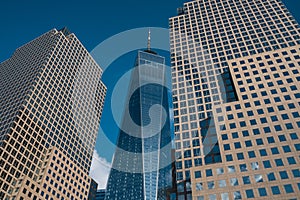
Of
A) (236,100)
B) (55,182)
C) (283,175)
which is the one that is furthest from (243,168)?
(55,182)

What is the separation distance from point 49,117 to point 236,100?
3093 inches

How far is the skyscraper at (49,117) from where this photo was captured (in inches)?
4070

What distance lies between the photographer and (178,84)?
388 feet

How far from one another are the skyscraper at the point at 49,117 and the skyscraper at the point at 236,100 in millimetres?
45728

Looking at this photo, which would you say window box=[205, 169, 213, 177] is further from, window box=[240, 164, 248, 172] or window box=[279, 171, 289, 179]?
window box=[279, 171, 289, 179]

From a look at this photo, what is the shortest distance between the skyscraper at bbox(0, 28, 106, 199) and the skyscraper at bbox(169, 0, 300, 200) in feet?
150

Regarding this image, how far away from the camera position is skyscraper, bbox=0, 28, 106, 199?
10338 cm

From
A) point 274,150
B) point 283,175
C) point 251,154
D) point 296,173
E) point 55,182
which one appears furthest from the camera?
point 55,182

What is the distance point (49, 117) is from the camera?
422ft

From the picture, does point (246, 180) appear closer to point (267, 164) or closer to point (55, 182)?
point (267, 164)

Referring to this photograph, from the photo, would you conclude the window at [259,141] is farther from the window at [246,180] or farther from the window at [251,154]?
the window at [246,180]

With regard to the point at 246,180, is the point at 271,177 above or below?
above

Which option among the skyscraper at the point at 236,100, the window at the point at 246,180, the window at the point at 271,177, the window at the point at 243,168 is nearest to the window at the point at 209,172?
the skyscraper at the point at 236,100

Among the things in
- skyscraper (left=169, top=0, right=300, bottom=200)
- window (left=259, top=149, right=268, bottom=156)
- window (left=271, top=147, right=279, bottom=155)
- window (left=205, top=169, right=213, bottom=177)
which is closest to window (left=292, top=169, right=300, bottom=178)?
skyscraper (left=169, top=0, right=300, bottom=200)
